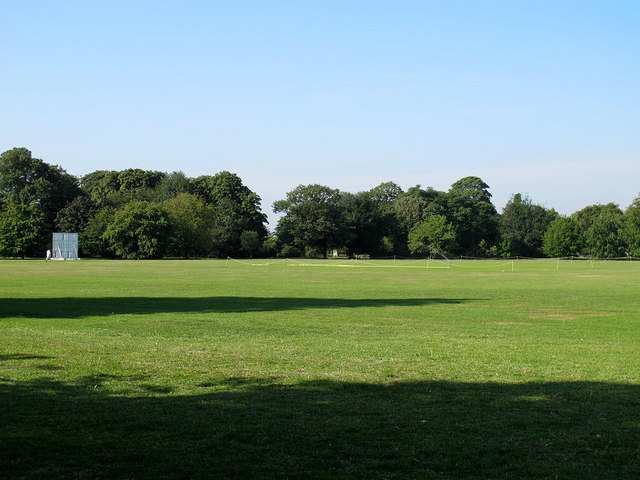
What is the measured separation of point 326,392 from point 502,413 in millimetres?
2861

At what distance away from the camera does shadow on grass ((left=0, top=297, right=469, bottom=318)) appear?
76.1ft

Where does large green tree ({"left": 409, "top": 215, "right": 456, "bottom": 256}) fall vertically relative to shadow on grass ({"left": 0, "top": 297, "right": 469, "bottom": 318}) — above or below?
above

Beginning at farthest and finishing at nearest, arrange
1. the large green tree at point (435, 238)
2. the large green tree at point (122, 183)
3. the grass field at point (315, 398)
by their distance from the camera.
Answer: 1. the large green tree at point (122, 183)
2. the large green tree at point (435, 238)
3. the grass field at point (315, 398)

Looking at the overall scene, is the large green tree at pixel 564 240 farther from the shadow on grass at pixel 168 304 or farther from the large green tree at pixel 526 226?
the shadow on grass at pixel 168 304

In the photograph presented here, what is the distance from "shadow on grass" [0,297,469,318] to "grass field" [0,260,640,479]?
1.89 m

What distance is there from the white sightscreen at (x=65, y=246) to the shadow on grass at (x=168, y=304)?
256 feet

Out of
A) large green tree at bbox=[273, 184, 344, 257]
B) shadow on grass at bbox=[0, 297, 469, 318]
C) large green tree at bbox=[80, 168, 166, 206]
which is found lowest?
shadow on grass at bbox=[0, 297, 469, 318]

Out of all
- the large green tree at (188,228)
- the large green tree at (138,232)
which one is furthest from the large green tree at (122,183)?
the large green tree at (138,232)

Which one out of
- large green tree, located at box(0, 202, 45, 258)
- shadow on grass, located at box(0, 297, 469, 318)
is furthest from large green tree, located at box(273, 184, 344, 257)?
shadow on grass, located at box(0, 297, 469, 318)

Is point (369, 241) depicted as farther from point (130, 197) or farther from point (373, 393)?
point (373, 393)

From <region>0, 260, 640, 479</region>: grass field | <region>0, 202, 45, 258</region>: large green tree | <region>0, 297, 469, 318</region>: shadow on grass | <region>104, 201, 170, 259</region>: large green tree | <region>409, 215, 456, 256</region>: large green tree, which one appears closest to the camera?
<region>0, 260, 640, 479</region>: grass field

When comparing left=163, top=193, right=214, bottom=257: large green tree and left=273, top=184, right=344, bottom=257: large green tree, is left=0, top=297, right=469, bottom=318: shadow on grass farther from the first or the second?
left=273, top=184, right=344, bottom=257: large green tree

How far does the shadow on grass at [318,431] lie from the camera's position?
21.0ft

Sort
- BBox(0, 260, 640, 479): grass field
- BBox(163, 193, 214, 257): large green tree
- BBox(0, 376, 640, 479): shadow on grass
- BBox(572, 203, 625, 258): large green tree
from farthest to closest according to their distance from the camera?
BBox(572, 203, 625, 258): large green tree, BBox(163, 193, 214, 257): large green tree, BBox(0, 260, 640, 479): grass field, BBox(0, 376, 640, 479): shadow on grass
